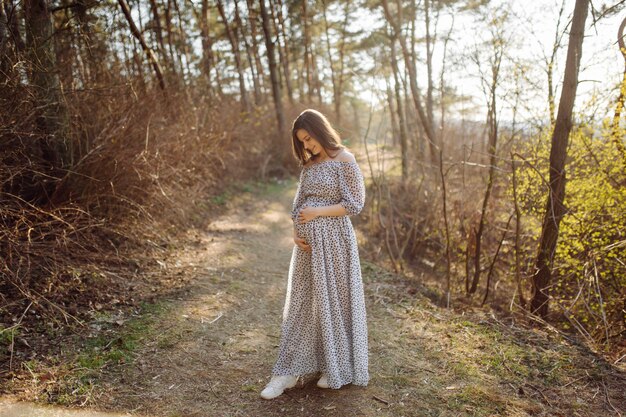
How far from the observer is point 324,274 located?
9.68ft

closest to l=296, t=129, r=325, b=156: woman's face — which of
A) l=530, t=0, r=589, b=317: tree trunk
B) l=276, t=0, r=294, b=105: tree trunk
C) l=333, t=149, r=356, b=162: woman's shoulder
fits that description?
l=333, t=149, r=356, b=162: woman's shoulder

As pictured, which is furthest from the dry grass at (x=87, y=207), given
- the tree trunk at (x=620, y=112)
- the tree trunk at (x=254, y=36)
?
the tree trunk at (x=254, y=36)

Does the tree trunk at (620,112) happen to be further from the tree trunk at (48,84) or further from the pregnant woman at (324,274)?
the tree trunk at (48,84)

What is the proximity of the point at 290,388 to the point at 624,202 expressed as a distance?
4415 millimetres

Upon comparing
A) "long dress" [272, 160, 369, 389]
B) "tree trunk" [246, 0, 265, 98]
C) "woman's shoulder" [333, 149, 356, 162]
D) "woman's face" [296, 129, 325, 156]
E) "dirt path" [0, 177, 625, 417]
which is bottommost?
"dirt path" [0, 177, 625, 417]

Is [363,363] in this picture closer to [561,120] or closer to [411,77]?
[561,120]

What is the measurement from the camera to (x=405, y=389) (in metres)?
3.30

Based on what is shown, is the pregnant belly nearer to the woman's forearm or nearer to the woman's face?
the woman's forearm

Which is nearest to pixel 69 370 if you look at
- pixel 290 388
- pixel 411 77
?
pixel 290 388

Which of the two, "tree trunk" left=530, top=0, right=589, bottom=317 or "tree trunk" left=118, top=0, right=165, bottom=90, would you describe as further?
"tree trunk" left=118, top=0, right=165, bottom=90

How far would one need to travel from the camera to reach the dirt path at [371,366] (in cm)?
301

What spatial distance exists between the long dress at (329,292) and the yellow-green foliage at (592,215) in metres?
2.83

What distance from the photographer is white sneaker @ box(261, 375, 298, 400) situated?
303 centimetres

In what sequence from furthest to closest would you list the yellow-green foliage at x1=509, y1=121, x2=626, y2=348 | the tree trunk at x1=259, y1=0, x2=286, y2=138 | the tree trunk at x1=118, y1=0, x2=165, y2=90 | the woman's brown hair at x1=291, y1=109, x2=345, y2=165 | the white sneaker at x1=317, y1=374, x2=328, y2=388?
the tree trunk at x1=259, y1=0, x2=286, y2=138, the tree trunk at x1=118, y1=0, x2=165, y2=90, the yellow-green foliage at x1=509, y1=121, x2=626, y2=348, the white sneaker at x1=317, y1=374, x2=328, y2=388, the woman's brown hair at x1=291, y1=109, x2=345, y2=165
